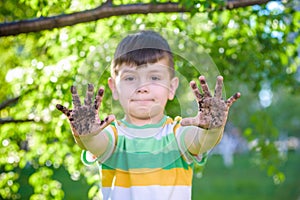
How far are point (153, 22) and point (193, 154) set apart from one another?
158 centimetres

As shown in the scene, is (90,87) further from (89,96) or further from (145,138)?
(145,138)

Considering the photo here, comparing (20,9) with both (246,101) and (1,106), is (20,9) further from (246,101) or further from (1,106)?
(246,101)

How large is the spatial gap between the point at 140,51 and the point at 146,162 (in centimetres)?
37

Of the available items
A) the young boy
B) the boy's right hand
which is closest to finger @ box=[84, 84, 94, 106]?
the boy's right hand

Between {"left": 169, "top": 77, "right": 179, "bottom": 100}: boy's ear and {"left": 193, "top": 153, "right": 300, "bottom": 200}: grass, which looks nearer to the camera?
{"left": 169, "top": 77, "right": 179, "bottom": 100}: boy's ear

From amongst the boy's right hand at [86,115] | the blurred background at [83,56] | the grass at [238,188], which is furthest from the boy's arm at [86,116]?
the grass at [238,188]

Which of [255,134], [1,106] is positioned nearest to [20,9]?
[1,106]

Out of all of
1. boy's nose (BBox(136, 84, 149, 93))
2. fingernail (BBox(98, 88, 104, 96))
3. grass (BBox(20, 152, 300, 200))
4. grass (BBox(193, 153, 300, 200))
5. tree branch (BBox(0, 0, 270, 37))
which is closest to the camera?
fingernail (BBox(98, 88, 104, 96))

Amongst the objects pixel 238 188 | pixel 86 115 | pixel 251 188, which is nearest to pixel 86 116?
pixel 86 115

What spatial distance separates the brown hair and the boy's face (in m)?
0.02

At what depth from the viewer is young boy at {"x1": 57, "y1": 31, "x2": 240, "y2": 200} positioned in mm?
1936

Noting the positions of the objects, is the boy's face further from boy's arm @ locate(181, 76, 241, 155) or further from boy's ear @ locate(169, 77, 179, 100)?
boy's arm @ locate(181, 76, 241, 155)

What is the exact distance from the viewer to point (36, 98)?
3.39 m

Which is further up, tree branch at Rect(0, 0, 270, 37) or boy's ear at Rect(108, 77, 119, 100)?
tree branch at Rect(0, 0, 270, 37)
